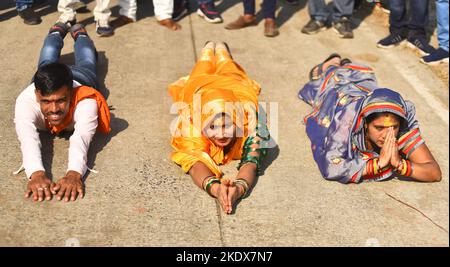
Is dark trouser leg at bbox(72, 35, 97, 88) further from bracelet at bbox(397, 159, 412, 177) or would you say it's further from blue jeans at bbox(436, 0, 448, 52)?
blue jeans at bbox(436, 0, 448, 52)

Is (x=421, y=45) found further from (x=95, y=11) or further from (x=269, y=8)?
(x=95, y=11)

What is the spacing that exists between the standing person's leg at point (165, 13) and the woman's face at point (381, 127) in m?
3.01

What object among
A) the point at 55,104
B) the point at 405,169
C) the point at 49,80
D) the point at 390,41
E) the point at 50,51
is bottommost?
the point at 390,41

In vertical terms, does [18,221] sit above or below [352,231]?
above

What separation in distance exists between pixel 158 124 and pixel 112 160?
594 mm

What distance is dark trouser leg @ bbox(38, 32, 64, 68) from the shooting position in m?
4.62

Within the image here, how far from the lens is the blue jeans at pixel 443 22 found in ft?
17.9

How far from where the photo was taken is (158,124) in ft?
14.1

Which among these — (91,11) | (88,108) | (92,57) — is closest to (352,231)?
(88,108)

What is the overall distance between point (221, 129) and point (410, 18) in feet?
11.0

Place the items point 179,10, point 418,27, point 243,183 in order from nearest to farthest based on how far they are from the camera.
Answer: point 243,183, point 418,27, point 179,10

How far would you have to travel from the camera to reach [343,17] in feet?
20.2

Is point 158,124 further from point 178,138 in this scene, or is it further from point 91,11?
point 91,11

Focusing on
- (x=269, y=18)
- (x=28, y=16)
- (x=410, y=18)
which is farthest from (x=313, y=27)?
(x=28, y=16)
